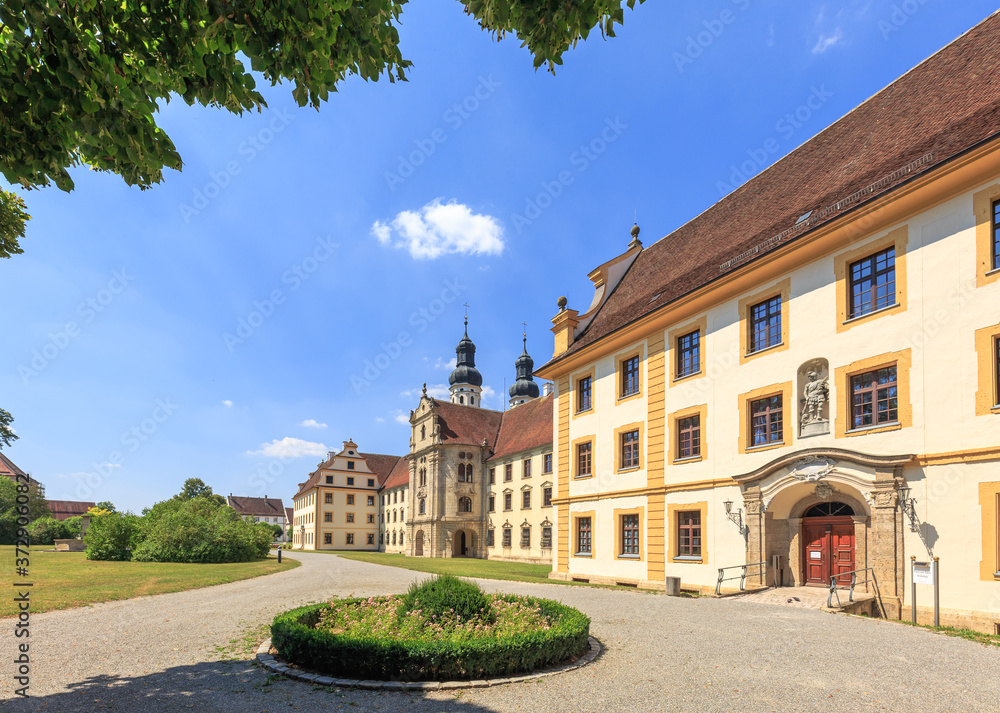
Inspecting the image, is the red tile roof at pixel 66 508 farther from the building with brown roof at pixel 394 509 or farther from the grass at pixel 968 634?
the grass at pixel 968 634

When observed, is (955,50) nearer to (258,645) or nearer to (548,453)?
(258,645)

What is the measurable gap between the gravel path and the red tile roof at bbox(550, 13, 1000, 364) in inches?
425

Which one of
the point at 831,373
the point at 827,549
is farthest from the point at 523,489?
the point at 831,373

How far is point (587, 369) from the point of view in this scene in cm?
2870

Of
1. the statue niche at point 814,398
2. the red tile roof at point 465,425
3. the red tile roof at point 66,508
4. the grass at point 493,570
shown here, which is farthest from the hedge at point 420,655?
the red tile roof at point 66,508

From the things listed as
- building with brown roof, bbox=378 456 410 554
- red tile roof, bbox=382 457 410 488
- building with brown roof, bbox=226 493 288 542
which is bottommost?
building with brown roof, bbox=226 493 288 542

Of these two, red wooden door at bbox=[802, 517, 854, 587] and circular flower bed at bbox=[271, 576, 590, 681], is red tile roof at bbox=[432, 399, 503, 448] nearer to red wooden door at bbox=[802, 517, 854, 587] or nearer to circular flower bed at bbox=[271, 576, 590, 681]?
red wooden door at bbox=[802, 517, 854, 587]

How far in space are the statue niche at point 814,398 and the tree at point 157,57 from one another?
46.3 feet

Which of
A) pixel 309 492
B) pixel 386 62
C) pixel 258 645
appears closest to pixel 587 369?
pixel 258 645

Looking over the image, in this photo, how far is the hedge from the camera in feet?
27.2

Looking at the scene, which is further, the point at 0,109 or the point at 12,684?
the point at 12,684

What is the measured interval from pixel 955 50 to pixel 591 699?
849 inches

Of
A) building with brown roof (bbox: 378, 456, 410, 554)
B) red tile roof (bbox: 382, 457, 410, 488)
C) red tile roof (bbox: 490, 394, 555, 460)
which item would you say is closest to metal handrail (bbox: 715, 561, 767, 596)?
red tile roof (bbox: 490, 394, 555, 460)

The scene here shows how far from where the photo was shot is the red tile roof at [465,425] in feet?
190
